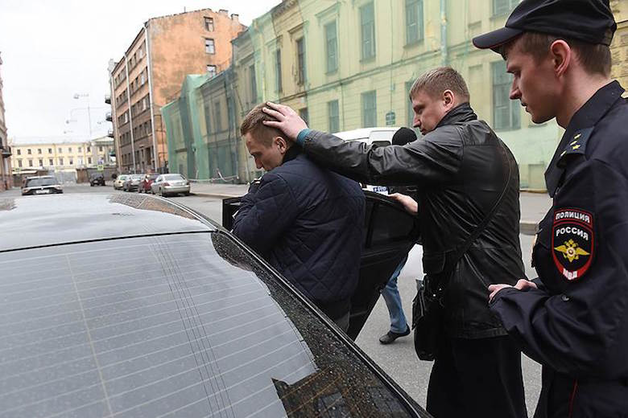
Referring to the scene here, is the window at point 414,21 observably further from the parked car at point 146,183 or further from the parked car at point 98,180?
the parked car at point 98,180

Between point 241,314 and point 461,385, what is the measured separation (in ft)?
3.34

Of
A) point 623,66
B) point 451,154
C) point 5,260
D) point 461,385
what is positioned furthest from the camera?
point 623,66

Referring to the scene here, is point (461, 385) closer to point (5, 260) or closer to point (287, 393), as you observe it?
point (287, 393)

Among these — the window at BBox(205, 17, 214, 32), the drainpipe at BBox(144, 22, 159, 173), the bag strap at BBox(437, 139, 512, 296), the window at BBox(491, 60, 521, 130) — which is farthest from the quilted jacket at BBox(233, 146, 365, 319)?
the window at BBox(205, 17, 214, 32)

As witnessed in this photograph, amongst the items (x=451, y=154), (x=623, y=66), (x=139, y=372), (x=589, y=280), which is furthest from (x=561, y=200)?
(x=623, y=66)

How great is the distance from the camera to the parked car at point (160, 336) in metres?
1.06

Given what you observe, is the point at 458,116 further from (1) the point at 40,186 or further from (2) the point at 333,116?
(1) the point at 40,186

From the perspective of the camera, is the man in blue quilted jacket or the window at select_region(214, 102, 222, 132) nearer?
the man in blue quilted jacket

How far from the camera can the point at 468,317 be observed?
5.91 ft

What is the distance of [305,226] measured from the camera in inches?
76.7

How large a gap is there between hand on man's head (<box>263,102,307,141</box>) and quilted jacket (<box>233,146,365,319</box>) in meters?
0.10

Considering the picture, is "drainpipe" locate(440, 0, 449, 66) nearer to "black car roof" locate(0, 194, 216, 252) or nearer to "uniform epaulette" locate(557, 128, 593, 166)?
"black car roof" locate(0, 194, 216, 252)

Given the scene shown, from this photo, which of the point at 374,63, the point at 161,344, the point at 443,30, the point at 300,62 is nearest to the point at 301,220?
the point at 161,344

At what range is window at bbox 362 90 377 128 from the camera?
1931cm
